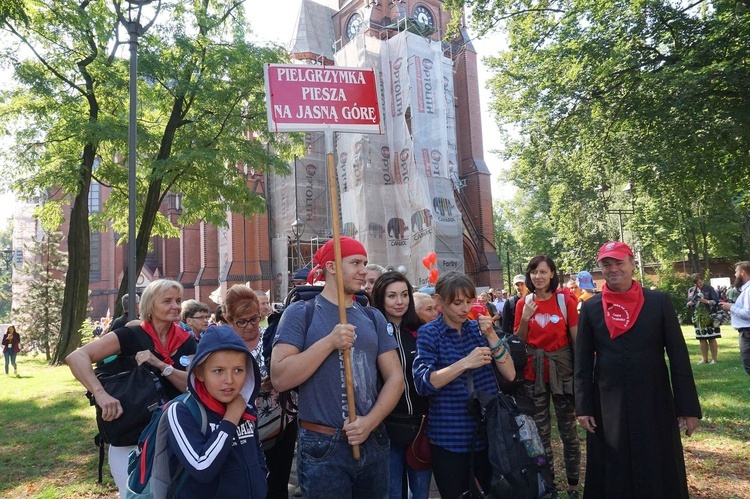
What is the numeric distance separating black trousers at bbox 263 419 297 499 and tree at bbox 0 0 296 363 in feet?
37.3

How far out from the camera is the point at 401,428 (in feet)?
10.5

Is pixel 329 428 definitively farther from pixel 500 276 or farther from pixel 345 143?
pixel 500 276

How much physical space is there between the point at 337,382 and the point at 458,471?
1038mm

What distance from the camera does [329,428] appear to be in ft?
8.29

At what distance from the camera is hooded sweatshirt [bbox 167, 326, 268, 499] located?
7.30ft

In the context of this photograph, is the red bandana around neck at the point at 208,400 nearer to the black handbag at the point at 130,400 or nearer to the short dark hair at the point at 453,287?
the black handbag at the point at 130,400

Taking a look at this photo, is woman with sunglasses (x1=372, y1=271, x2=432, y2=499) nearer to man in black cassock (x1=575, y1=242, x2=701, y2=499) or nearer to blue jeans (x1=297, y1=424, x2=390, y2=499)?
blue jeans (x1=297, y1=424, x2=390, y2=499)

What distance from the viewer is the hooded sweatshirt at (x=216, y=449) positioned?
2.23m

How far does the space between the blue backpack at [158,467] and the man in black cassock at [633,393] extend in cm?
266

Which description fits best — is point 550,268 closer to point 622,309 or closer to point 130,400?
point 622,309

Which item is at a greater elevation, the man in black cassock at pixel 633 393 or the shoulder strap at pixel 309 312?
the shoulder strap at pixel 309 312

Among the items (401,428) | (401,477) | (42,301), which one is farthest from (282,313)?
(42,301)

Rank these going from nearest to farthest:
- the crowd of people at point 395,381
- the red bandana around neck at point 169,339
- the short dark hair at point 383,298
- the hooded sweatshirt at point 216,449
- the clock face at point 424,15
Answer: the hooded sweatshirt at point 216,449 < the crowd of people at point 395,381 < the red bandana around neck at point 169,339 < the short dark hair at point 383,298 < the clock face at point 424,15

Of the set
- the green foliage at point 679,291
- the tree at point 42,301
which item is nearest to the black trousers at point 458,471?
the green foliage at point 679,291
